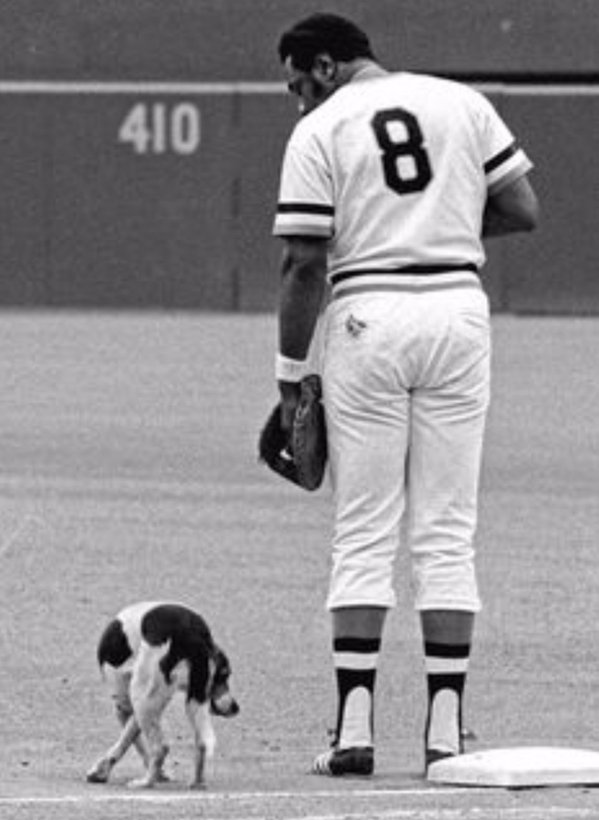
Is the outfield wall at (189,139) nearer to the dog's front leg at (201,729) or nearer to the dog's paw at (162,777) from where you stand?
the dog's paw at (162,777)

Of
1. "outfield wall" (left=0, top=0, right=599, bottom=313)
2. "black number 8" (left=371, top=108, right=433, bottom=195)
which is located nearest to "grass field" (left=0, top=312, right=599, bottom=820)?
"black number 8" (left=371, top=108, right=433, bottom=195)

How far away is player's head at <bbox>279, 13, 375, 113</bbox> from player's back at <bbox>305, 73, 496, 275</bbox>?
0.22 feet

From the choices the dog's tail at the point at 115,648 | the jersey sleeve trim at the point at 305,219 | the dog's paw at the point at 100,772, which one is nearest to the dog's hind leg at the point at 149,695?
the dog's tail at the point at 115,648

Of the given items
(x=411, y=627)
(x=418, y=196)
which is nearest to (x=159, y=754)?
(x=418, y=196)

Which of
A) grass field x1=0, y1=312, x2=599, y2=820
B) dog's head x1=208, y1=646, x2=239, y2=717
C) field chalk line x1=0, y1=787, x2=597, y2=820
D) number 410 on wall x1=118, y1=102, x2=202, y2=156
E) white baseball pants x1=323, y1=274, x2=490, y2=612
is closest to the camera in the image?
field chalk line x1=0, y1=787, x2=597, y2=820

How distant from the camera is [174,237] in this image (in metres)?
33.5

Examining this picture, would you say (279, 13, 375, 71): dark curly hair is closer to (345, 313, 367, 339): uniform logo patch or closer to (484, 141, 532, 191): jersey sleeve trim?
(484, 141, 532, 191): jersey sleeve trim

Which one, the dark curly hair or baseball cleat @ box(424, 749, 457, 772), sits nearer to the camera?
baseball cleat @ box(424, 749, 457, 772)

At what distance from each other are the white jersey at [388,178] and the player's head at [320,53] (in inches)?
2.1

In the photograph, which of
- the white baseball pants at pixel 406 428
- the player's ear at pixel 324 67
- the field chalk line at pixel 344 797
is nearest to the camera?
the field chalk line at pixel 344 797

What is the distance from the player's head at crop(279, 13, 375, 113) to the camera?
8.27m

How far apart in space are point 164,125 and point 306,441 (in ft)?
82.3

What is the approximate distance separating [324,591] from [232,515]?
109 inches

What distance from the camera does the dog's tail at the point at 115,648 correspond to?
7801 mm
